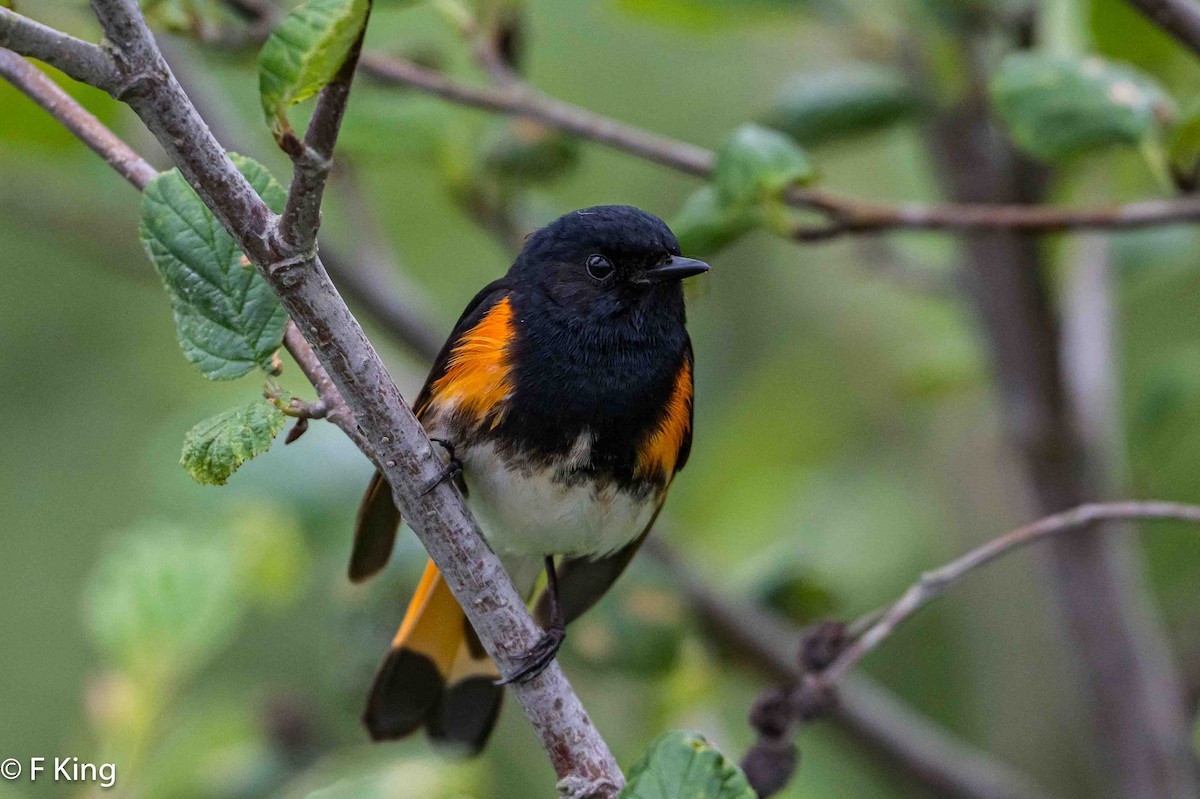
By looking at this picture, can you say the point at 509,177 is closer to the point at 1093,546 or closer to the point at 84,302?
the point at 1093,546

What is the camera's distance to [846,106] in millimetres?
2492

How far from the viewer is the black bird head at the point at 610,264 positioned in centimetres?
213

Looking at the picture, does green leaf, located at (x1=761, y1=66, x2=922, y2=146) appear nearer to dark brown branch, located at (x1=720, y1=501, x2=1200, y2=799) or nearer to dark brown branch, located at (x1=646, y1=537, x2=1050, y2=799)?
dark brown branch, located at (x1=646, y1=537, x2=1050, y2=799)

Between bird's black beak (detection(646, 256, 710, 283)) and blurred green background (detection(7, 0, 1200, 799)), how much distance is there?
319 mm

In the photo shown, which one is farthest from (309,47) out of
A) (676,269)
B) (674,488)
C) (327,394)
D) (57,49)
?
(674,488)

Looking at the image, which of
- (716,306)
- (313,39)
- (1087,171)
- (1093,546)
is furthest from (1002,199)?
(313,39)

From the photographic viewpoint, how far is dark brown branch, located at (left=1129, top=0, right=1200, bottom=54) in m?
1.79

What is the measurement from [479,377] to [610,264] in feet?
1.08

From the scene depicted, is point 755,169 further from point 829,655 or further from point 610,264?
point 829,655

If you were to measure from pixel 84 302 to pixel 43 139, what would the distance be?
6.53 ft

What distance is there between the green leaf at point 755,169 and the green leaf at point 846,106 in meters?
0.53

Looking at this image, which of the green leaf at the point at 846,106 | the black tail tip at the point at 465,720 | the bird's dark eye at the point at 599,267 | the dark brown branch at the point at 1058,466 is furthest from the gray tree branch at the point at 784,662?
the green leaf at the point at 846,106

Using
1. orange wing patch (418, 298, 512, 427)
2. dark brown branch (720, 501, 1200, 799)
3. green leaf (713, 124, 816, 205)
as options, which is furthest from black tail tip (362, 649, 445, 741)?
green leaf (713, 124, 816, 205)

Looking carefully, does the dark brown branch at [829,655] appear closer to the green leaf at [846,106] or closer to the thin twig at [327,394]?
the thin twig at [327,394]
